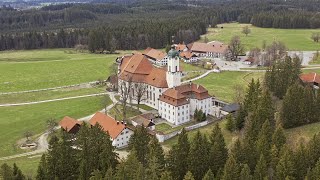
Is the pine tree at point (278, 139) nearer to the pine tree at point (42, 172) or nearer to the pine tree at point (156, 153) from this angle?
the pine tree at point (156, 153)

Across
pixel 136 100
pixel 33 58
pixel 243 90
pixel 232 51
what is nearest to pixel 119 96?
pixel 136 100

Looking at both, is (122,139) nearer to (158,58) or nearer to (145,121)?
(145,121)

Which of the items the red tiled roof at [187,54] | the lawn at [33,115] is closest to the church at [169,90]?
the lawn at [33,115]

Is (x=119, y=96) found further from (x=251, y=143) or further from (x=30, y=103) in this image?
(x=251, y=143)

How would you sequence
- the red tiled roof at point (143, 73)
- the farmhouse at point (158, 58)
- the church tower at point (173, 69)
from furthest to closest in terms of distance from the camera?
the farmhouse at point (158, 58)
the red tiled roof at point (143, 73)
the church tower at point (173, 69)

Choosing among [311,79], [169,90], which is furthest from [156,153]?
[311,79]

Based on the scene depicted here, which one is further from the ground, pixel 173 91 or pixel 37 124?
pixel 173 91

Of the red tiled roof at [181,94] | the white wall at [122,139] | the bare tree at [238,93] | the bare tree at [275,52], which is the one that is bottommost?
the white wall at [122,139]

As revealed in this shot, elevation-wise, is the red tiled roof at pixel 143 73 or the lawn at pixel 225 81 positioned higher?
the red tiled roof at pixel 143 73
